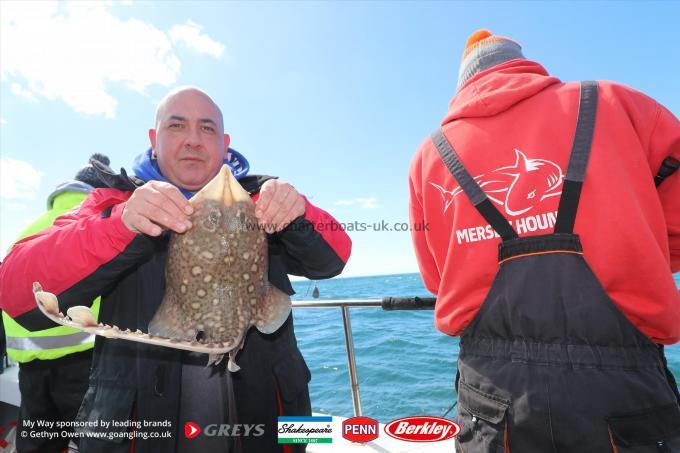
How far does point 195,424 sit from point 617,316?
2.45m

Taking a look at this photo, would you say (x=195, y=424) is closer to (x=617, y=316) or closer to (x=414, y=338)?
(x=617, y=316)

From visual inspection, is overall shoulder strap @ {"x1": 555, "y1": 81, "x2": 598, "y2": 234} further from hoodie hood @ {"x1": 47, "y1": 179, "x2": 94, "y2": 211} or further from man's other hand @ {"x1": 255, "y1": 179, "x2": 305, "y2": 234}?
hoodie hood @ {"x1": 47, "y1": 179, "x2": 94, "y2": 211}

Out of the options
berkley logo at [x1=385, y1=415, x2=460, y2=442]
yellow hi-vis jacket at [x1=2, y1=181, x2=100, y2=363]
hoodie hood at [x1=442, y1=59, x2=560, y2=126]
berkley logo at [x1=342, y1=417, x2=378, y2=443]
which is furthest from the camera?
berkley logo at [x1=342, y1=417, x2=378, y2=443]

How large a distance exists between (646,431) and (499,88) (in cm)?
191

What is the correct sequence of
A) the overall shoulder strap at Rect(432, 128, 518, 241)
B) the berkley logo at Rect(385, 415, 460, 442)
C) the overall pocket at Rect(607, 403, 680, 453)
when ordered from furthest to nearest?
1. the berkley logo at Rect(385, 415, 460, 442)
2. the overall shoulder strap at Rect(432, 128, 518, 241)
3. the overall pocket at Rect(607, 403, 680, 453)

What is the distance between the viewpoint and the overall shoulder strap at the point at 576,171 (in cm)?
179

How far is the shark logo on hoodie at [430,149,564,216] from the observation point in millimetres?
1858

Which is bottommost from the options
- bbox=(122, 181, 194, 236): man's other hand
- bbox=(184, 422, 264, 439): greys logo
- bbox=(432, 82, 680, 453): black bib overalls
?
bbox=(184, 422, 264, 439): greys logo

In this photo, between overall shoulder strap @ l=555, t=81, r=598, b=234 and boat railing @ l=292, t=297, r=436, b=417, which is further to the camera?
boat railing @ l=292, t=297, r=436, b=417

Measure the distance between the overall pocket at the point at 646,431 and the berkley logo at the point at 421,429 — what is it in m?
1.59

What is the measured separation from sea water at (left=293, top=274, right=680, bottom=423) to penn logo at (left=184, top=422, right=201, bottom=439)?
3150 millimetres

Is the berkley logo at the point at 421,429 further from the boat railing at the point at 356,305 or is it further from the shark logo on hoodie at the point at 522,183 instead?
the shark logo on hoodie at the point at 522,183

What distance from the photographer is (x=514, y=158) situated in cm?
196

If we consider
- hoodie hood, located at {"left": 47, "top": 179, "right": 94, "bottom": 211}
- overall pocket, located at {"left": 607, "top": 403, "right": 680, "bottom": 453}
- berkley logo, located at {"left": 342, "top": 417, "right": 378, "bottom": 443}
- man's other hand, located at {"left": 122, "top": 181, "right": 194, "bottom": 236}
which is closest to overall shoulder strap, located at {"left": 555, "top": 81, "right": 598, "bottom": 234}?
overall pocket, located at {"left": 607, "top": 403, "right": 680, "bottom": 453}
